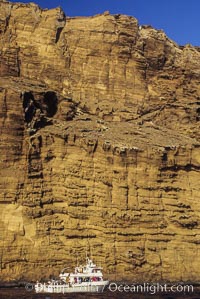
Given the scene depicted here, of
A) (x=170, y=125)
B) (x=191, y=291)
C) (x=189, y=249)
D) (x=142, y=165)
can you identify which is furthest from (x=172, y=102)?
(x=191, y=291)

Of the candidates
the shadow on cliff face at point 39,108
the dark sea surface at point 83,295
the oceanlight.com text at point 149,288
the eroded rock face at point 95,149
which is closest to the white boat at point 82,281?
the dark sea surface at point 83,295

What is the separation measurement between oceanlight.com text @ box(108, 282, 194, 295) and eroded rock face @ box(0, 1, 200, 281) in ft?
6.21

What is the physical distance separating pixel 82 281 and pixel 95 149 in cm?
1513

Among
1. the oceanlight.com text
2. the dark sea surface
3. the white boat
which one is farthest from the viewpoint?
the oceanlight.com text

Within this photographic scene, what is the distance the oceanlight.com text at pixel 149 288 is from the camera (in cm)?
6881

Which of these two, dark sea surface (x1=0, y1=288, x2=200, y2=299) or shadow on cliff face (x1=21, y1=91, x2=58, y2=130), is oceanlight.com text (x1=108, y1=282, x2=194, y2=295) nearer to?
dark sea surface (x1=0, y1=288, x2=200, y2=299)

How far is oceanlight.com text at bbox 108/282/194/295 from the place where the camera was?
226 ft

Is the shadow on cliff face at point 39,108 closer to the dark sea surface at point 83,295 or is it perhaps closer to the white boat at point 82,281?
the white boat at point 82,281

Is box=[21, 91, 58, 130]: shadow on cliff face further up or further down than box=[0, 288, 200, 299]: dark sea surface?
further up

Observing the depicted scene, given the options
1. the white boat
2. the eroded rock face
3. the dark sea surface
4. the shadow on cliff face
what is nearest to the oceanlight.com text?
the white boat

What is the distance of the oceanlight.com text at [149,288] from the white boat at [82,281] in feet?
5.68

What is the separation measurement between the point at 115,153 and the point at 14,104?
11.1 metres

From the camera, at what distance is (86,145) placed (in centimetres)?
7706

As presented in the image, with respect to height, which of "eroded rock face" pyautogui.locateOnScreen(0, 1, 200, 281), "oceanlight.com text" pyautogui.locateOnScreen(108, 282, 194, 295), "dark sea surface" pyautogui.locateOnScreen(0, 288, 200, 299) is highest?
"eroded rock face" pyautogui.locateOnScreen(0, 1, 200, 281)
